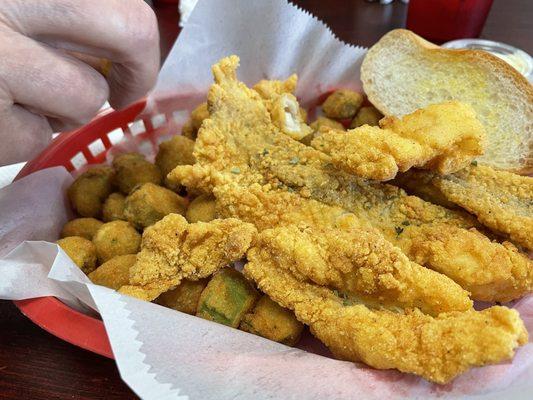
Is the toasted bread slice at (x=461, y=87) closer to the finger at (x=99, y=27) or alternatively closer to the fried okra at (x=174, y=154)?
the fried okra at (x=174, y=154)

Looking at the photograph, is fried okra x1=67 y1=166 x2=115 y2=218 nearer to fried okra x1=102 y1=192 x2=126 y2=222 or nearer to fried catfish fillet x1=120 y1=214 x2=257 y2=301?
fried okra x1=102 y1=192 x2=126 y2=222

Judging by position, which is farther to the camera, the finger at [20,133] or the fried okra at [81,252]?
the fried okra at [81,252]

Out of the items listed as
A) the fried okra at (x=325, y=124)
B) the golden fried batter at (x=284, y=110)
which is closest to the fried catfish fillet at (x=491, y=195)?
the golden fried batter at (x=284, y=110)

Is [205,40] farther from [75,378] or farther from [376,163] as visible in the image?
[75,378]

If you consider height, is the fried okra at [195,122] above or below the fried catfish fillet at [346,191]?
below

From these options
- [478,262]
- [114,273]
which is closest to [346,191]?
[478,262]

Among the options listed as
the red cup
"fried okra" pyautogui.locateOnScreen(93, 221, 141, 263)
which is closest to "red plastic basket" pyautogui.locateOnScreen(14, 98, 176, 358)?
"fried okra" pyautogui.locateOnScreen(93, 221, 141, 263)
